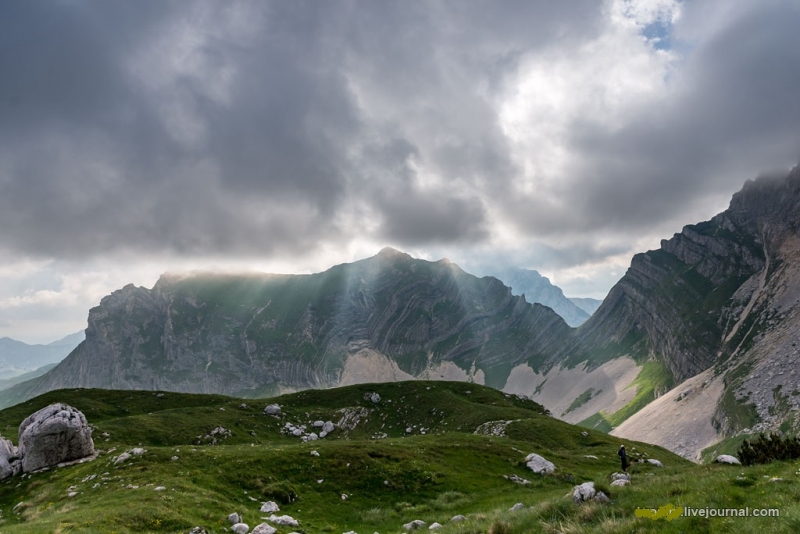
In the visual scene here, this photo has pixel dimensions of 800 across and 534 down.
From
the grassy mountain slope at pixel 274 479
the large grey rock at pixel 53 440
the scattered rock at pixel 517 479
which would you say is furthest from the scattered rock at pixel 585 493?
the large grey rock at pixel 53 440

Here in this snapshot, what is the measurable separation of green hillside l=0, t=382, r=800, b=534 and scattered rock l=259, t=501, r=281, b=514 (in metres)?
0.91

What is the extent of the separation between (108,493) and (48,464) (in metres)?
21.2

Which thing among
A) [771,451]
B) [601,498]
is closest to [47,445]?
[601,498]

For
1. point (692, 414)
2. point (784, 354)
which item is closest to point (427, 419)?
point (692, 414)

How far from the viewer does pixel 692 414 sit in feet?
648

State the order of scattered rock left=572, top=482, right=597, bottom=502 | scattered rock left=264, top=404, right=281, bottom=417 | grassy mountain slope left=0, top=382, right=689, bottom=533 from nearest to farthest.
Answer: scattered rock left=572, top=482, right=597, bottom=502 < grassy mountain slope left=0, top=382, right=689, bottom=533 < scattered rock left=264, top=404, right=281, bottom=417

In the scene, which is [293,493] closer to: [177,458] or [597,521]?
[177,458]

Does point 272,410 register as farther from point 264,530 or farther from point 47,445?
point 264,530

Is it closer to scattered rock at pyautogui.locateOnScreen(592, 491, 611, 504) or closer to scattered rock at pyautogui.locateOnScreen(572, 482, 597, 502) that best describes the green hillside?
scattered rock at pyautogui.locateOnScreen(592, 491, 611, 504)

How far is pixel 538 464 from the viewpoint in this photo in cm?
5116

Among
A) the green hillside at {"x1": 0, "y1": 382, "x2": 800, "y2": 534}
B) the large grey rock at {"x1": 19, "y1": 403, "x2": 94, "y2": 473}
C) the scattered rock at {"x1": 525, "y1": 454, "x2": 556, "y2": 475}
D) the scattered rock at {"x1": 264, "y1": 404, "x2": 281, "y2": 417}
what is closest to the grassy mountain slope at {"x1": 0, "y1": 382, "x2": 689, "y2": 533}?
the green hillside at {"x1": 0, "y1": 382, "x2": 800, "y2": 534}

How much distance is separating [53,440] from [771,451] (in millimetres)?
67755

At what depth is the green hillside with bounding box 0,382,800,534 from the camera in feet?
47.2

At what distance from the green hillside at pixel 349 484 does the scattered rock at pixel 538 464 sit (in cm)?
102
